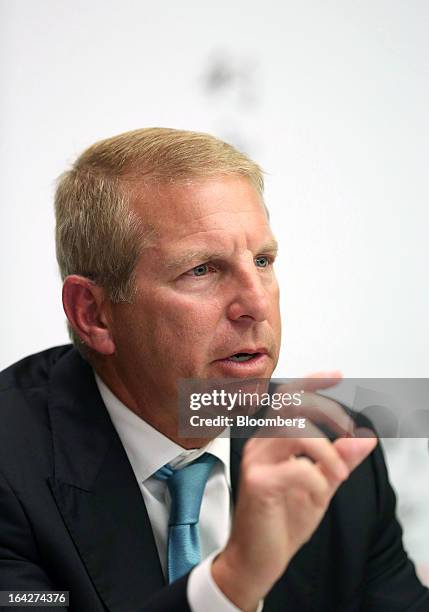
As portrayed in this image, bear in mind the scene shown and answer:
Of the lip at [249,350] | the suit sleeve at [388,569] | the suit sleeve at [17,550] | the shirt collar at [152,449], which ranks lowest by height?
the suit sleeve at [388,569]

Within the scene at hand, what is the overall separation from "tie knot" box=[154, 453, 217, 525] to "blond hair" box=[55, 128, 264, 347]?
0.70ft

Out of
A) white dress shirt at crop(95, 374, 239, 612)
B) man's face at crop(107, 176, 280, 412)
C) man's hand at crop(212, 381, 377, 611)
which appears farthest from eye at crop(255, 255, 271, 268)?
man's hand at crop(212, 381, 377, 611)

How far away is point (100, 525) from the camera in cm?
90

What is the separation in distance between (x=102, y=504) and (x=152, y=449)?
0.10 metres

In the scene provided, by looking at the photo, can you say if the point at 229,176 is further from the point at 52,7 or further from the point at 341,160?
the point at 52,7

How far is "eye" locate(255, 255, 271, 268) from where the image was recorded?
97 cm

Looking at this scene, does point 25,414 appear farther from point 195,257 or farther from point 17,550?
point 195,257

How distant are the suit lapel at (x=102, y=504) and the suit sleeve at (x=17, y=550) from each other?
0.04 m

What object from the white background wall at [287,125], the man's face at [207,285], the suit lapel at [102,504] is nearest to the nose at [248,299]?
the man's face at [207,285]

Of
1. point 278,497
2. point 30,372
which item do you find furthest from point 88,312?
point 278,497

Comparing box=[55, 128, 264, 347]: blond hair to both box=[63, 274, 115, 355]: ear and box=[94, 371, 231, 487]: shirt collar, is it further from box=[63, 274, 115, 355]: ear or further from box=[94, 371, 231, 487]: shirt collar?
box=[94, 371, 231, 487]: shirt collar

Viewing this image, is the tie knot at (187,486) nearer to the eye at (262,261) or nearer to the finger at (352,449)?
the eye at (262,261)

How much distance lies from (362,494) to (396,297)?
1.46ft

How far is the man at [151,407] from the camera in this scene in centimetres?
89
